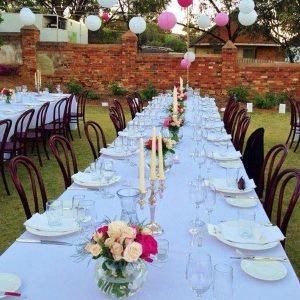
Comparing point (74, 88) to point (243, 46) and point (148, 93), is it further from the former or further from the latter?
point (243, 46)

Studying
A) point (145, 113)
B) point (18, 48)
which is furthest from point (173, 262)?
point (18, 48)

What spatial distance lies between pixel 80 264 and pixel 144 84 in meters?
12.2

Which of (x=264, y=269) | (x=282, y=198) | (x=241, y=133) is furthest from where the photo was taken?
(x=241, y=133)

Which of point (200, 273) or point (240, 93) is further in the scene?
point (240, 93)

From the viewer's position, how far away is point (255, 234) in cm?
216

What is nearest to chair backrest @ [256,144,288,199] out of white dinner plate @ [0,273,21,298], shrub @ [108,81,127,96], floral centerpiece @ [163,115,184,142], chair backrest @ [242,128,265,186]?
chair backrest @ [242,128,265,186]

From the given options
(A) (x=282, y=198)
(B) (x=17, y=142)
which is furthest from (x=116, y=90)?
(A) (x=282, y=198)

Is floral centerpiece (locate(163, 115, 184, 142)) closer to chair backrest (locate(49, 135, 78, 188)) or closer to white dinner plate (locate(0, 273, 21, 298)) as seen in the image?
chair backrest (locate(49, 135, 78, 188))

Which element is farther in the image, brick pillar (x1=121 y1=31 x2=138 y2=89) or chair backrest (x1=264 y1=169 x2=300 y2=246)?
brick pillar (x1=121 y1=31 x2=138 y2=89)

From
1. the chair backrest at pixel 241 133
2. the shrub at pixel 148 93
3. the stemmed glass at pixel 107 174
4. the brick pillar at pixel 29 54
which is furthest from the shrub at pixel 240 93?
the stemmed glass at pixel 107 174

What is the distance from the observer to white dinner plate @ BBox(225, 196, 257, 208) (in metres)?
2.63

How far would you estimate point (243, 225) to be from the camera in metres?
2.24

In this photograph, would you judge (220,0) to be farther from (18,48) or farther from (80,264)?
(80,264)

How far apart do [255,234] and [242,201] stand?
538mm
